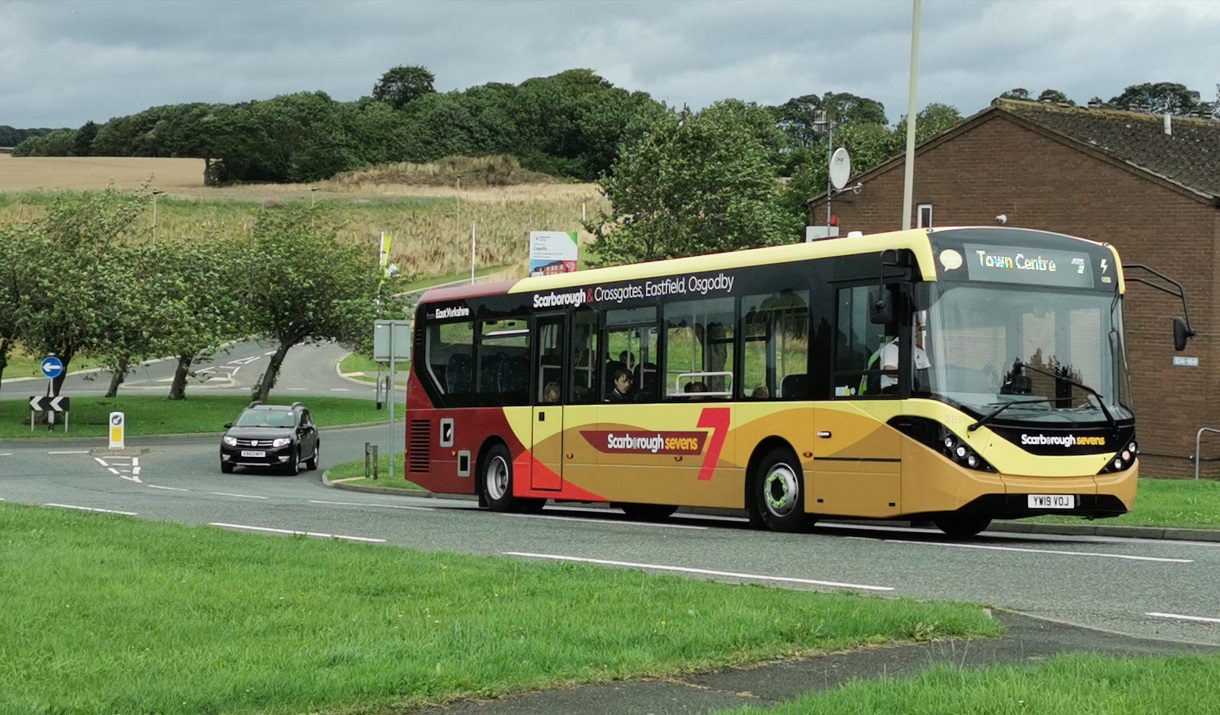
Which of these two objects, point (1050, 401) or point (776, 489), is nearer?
point (1050, 401)

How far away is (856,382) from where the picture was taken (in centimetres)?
1694

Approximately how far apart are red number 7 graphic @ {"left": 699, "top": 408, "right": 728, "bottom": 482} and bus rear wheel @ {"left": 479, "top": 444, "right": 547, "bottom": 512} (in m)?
4.48

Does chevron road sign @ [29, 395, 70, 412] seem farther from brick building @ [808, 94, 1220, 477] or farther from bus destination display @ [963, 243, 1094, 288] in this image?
bus destination display @ [963, 243, 1094, 288]

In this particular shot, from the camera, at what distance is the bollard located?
1657 inches

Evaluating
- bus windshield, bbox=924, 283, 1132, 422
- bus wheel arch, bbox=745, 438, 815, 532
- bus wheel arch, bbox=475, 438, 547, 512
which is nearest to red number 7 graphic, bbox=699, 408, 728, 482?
bus wheel arch, bbox=745, 438, 815, 532

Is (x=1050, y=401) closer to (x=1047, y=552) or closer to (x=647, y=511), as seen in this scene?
(x=1047, y=552)

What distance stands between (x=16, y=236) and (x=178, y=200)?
5968 cm

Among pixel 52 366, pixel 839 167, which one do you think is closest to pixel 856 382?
pixel 839 167

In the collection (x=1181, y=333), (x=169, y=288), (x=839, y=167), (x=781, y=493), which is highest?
(x=839, y=167)

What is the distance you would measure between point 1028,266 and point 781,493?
146 inches

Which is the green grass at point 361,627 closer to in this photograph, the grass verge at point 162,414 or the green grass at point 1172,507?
the green grass at point 1172,507

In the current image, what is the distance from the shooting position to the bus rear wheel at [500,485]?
22.9 m

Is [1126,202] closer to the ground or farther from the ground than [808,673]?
farther from the ground

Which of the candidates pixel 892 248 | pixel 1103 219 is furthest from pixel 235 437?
pixel 892 248
